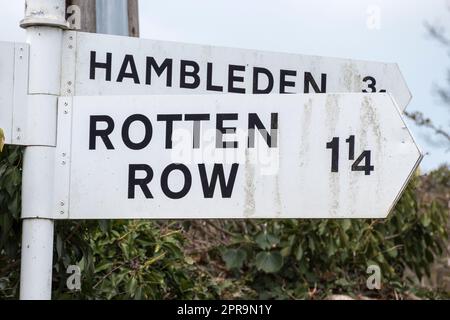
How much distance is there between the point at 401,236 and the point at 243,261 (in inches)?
58.6

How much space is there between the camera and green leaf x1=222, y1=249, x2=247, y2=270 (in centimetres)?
784

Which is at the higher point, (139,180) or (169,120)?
(169,120)

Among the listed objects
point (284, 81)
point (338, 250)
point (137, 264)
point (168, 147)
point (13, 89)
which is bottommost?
point (137, 264)

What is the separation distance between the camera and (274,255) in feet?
25.7

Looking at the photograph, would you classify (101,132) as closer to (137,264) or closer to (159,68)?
(159,68)

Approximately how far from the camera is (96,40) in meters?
3.32

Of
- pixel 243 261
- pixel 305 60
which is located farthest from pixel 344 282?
pixel 305 60

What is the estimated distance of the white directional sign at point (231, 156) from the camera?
2.93 m

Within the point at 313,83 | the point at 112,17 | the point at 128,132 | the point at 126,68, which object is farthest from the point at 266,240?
the point at 128,132

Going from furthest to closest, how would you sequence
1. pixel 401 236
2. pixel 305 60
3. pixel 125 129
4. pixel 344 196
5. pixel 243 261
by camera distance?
pixel 401 236 < pixel 243 261 < pixel 305 60 < pixel 125 129 < pixel 344 196

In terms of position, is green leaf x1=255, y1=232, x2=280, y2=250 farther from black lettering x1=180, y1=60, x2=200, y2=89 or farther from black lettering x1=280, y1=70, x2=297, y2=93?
black lettering x1=180, y1=60, x2=200, y2=89

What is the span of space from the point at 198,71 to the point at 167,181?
540mm

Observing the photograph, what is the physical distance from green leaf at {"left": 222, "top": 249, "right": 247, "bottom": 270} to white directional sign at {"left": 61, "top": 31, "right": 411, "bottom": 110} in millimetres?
4264
